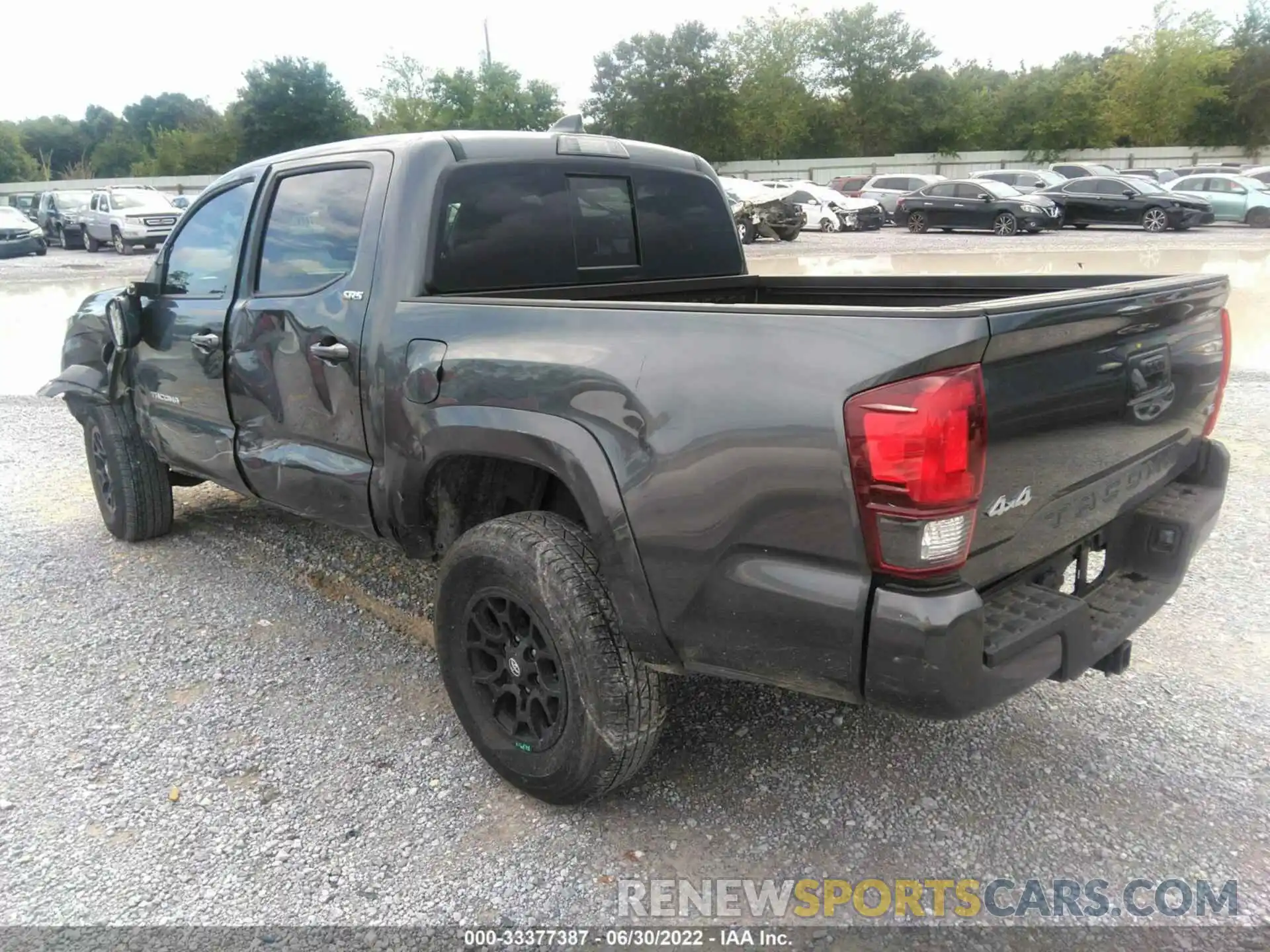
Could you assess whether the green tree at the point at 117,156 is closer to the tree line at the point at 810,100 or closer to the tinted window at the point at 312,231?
the tree line at the point at 810,100

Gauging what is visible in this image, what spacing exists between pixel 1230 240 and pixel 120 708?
23574 millimetres

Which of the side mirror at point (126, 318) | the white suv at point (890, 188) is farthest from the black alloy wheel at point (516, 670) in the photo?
the white suv at point (890, 188)

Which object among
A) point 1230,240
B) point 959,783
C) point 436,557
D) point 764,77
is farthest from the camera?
point 764,77

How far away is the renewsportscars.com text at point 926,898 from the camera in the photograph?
2.37 metres

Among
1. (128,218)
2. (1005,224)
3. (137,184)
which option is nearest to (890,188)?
(1005,224)

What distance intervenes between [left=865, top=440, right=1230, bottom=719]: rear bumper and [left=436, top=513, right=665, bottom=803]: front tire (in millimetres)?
747

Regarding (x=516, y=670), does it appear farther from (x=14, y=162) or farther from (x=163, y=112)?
(x=163, y=112)

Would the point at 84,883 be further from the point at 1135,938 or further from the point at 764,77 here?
the point at 764,77

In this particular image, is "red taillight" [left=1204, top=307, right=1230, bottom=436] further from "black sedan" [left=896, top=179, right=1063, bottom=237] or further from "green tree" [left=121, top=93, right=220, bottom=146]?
"green tree" [left=121, top=93, right=220, bottom=146]

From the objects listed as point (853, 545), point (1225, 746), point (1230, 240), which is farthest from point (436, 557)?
point (1230, 240)

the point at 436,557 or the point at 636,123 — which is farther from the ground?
the point at 636,123

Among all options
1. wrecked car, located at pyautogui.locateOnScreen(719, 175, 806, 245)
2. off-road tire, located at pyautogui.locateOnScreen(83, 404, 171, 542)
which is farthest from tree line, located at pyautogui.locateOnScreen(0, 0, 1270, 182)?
off-road tire, located at pyautogui.locateOnScreen(83, 404, 171, 542)

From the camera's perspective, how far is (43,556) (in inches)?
197

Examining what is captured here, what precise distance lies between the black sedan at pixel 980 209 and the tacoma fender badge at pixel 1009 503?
2469 centimetres
